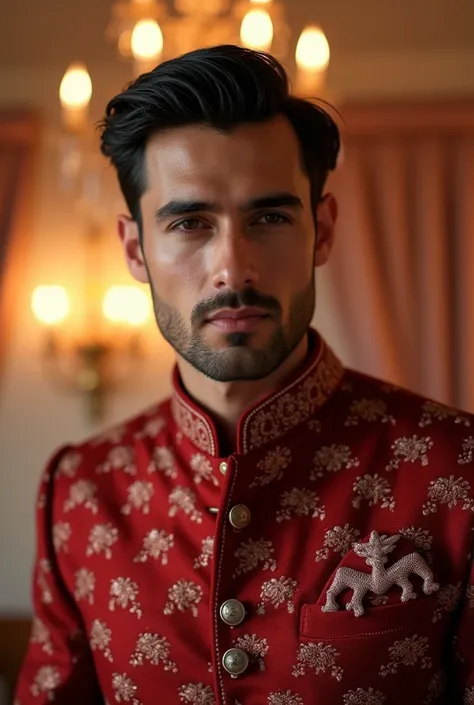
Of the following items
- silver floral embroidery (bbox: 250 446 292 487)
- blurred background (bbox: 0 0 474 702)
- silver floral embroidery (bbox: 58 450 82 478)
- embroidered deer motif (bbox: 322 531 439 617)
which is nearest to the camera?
embroidered deer motif (bbox: 322 531 439 617)

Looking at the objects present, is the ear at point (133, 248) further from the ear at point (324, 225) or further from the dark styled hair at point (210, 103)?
the ear at point (324, 225)

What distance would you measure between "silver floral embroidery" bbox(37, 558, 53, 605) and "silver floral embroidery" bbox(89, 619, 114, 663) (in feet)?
0.37

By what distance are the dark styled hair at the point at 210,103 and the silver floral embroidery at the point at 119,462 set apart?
14.9 inches

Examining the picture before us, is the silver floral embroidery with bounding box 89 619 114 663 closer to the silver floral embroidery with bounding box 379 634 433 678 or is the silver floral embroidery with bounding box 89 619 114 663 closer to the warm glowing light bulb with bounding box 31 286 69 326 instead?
the silver floral embroidery with bounding box 379 634 433 678

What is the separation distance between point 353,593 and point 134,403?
2.08 meters

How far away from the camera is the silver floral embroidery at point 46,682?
130cm

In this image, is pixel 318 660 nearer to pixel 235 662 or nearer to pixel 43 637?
pixel 235 662

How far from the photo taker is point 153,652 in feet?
3.92

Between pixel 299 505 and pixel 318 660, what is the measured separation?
21 cm

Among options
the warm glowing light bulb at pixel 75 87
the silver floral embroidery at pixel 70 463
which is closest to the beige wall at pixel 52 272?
the warm glowing light bulb at pixel 75 87

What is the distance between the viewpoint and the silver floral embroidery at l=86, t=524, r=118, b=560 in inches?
50.8

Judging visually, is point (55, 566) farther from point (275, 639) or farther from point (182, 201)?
point (182, 201)

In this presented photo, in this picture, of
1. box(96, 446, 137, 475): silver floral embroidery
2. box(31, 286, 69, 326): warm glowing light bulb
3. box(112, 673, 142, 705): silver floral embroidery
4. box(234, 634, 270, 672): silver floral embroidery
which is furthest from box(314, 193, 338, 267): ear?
box(31, 286, 69, 326): warm glowing light bulb

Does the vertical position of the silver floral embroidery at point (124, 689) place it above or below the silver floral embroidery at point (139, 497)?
below
